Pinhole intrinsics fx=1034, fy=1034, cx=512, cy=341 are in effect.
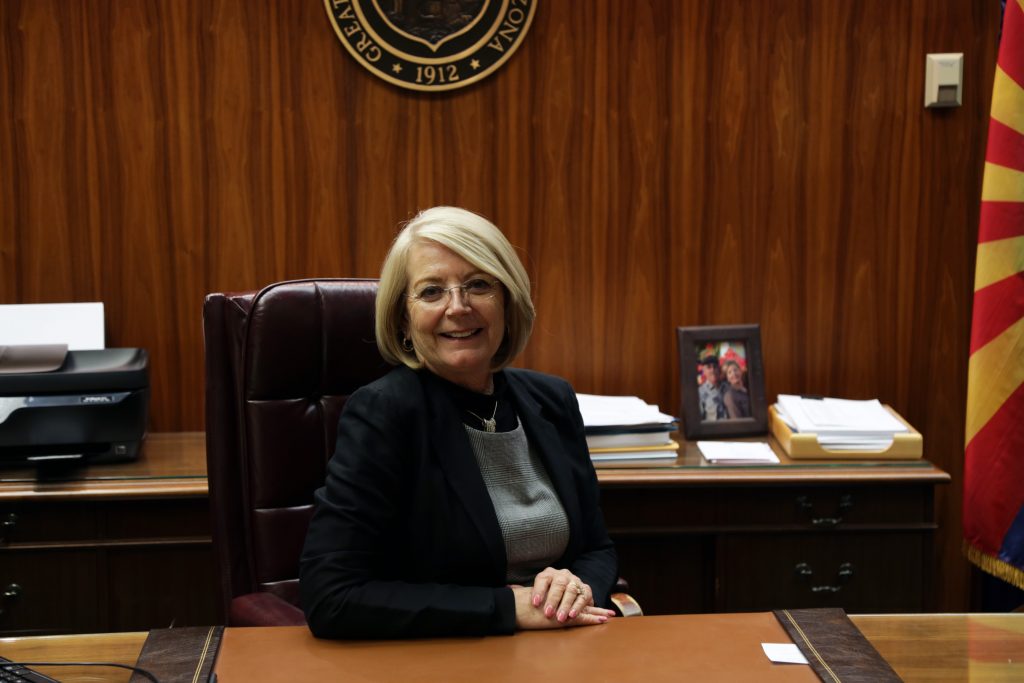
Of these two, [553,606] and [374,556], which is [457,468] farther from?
[553,606]

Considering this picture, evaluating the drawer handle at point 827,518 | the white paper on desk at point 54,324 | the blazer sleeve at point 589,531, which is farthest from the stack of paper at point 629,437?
the white paper on desk at point 54,324

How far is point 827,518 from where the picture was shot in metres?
2.51

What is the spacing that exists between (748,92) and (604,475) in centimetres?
115

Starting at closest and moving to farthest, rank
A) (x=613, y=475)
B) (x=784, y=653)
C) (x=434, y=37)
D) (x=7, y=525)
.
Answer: (x=784, y=653) < (x=7, y=525) < (x=613, y=475) < (x=434, y=37)

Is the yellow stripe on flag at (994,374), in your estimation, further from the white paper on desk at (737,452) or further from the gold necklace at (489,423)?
the gold necklace at (489,423)

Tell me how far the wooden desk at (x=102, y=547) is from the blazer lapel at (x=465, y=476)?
0.90 m

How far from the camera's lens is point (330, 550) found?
159 cm

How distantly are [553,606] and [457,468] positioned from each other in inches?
11.7

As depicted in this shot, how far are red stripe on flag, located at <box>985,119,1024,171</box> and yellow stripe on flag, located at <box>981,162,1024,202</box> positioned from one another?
1 cm

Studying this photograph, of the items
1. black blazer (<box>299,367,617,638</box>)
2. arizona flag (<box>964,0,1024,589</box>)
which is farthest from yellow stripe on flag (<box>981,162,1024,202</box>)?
black blazer (<box>299,367,617,638</box>)

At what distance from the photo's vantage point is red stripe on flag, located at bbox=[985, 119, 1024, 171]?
94.5 inches

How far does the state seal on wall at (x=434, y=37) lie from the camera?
274 centimetres

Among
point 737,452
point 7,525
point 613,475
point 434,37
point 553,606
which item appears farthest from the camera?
point 434,37

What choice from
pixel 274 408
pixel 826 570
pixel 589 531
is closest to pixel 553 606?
pixel 589 531
